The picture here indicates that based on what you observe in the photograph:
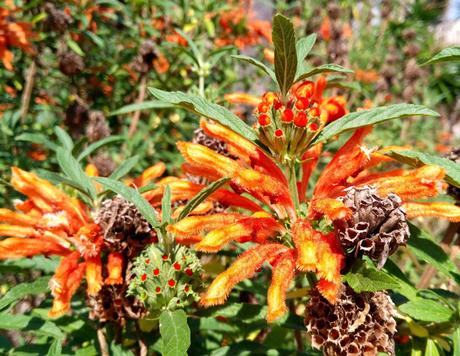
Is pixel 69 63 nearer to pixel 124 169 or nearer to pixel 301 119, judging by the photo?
pixel 124 169

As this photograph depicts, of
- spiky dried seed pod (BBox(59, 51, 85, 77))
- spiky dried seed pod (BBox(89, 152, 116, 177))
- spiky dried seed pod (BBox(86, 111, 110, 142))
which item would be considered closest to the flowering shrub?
spiky dried seed pod (BBox(89, 152, 116, 177))

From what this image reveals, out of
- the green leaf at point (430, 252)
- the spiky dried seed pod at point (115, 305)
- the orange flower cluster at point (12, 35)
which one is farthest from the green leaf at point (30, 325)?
the orange flower cluster at point (12, 35)

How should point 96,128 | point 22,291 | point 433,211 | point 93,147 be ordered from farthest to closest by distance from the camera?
point 96,128 < point 93,147 < point 22,291 < point 433,211

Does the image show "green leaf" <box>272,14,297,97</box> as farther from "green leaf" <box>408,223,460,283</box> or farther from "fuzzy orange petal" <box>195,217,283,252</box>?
"green leaf" <box>408,223,460,283</box>

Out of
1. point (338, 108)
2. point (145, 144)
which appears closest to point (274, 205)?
point (338, 108)

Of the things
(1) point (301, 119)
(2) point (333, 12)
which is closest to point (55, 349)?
(1) point (301, 119)

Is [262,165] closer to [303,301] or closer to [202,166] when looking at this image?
[202,166]
